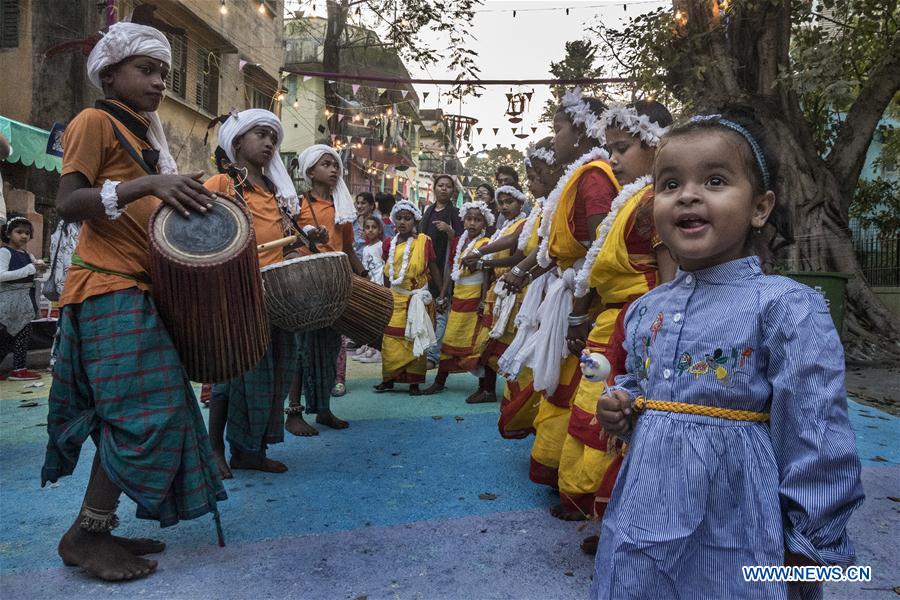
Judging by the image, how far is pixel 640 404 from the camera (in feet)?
5.50

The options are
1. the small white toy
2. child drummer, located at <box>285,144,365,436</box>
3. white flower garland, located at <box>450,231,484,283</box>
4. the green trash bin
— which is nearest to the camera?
the small white toy

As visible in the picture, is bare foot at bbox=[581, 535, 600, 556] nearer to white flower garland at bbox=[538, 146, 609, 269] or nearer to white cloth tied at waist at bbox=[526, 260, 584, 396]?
white cloth tied at waist at bbox=[526, 260, 584, 396]

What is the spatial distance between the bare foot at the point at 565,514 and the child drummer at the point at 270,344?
173 cm

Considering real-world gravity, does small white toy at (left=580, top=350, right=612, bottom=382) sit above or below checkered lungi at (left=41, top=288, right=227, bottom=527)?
above

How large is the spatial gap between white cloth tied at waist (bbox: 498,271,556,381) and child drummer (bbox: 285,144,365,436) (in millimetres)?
1495

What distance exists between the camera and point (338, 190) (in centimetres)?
504

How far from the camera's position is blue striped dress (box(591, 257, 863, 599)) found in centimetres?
135

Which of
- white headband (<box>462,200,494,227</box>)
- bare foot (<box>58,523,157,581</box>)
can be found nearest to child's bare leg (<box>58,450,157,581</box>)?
bare foot (<box>58,523,157,581</box>)

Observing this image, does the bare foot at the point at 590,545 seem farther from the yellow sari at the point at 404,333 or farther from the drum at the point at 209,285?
the yellow sari at the point at 404,333

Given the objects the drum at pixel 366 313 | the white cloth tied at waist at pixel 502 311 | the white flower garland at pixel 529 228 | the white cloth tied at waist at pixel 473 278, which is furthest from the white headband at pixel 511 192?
the drum at pixel 366 313

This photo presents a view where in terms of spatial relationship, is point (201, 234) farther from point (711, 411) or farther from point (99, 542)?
point (711, 411)

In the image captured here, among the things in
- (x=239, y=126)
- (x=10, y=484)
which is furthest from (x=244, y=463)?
(x=239, y=126)

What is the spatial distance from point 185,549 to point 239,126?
241cm

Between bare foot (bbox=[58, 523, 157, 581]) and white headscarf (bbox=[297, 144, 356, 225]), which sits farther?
white headscarf (bbox=[297, 144, 356, 225])
